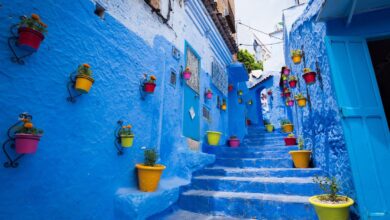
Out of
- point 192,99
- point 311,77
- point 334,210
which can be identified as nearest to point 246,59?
point 192,99

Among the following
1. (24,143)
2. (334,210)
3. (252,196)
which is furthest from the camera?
(252,196)

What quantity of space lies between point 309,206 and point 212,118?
4.67m

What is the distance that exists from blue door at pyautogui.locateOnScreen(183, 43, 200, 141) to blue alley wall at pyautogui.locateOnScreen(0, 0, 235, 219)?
133 centimetres

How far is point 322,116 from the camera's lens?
406 centimetres

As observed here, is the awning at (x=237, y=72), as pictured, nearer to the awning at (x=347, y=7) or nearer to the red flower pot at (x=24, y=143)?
the awning at (x=347, y=7)

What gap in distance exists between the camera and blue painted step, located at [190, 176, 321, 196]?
361 cm

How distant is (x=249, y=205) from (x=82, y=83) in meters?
3.06

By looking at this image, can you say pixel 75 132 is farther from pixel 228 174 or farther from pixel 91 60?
pixel 228 174

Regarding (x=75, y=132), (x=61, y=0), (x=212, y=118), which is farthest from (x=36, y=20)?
(x=212, y=118)

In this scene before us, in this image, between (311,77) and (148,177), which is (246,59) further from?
(148,177)

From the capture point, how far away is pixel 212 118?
24.6 feet

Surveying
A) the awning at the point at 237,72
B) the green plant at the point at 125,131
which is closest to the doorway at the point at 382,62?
the awning at the point at 237,72

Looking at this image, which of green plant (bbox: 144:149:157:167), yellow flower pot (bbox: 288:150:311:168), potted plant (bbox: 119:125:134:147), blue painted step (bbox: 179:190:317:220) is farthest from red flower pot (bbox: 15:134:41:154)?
yellow flower pot (bbox: 288:150:311:168)

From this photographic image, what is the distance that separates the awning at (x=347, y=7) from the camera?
328cm
